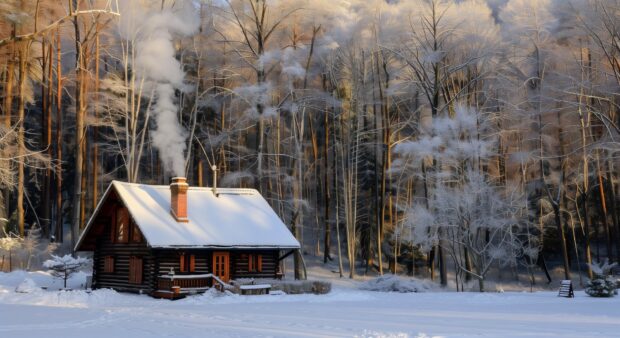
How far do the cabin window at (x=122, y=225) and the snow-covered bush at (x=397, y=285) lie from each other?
510 inches

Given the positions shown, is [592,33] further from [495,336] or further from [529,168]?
[495,336]

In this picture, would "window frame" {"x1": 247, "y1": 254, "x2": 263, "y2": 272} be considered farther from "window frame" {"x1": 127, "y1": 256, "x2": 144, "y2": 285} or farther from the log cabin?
"window frame" {"x1": 127, "y1": 256, "x2": 144, "y2": 285}

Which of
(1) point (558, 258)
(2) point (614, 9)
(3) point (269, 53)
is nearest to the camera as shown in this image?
(2) point (614, 9)

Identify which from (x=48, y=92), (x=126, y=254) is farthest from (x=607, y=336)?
(x=48, y=92)

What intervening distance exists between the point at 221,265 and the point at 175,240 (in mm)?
2947

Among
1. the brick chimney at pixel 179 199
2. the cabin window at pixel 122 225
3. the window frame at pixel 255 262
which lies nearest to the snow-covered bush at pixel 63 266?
the cabin window at pixel 122 225

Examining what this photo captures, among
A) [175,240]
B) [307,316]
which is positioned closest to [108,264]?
[175,240]

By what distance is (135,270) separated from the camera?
28250 mm

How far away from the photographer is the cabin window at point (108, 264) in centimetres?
2961

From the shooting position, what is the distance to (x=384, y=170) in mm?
41062

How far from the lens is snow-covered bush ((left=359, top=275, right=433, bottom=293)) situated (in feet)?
99.6

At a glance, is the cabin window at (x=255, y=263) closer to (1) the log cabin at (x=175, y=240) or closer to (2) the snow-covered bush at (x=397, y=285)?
(1) the log cabin at (x=175, y=240)

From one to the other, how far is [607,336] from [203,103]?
32029mm

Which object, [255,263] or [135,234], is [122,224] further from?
[255,263]
